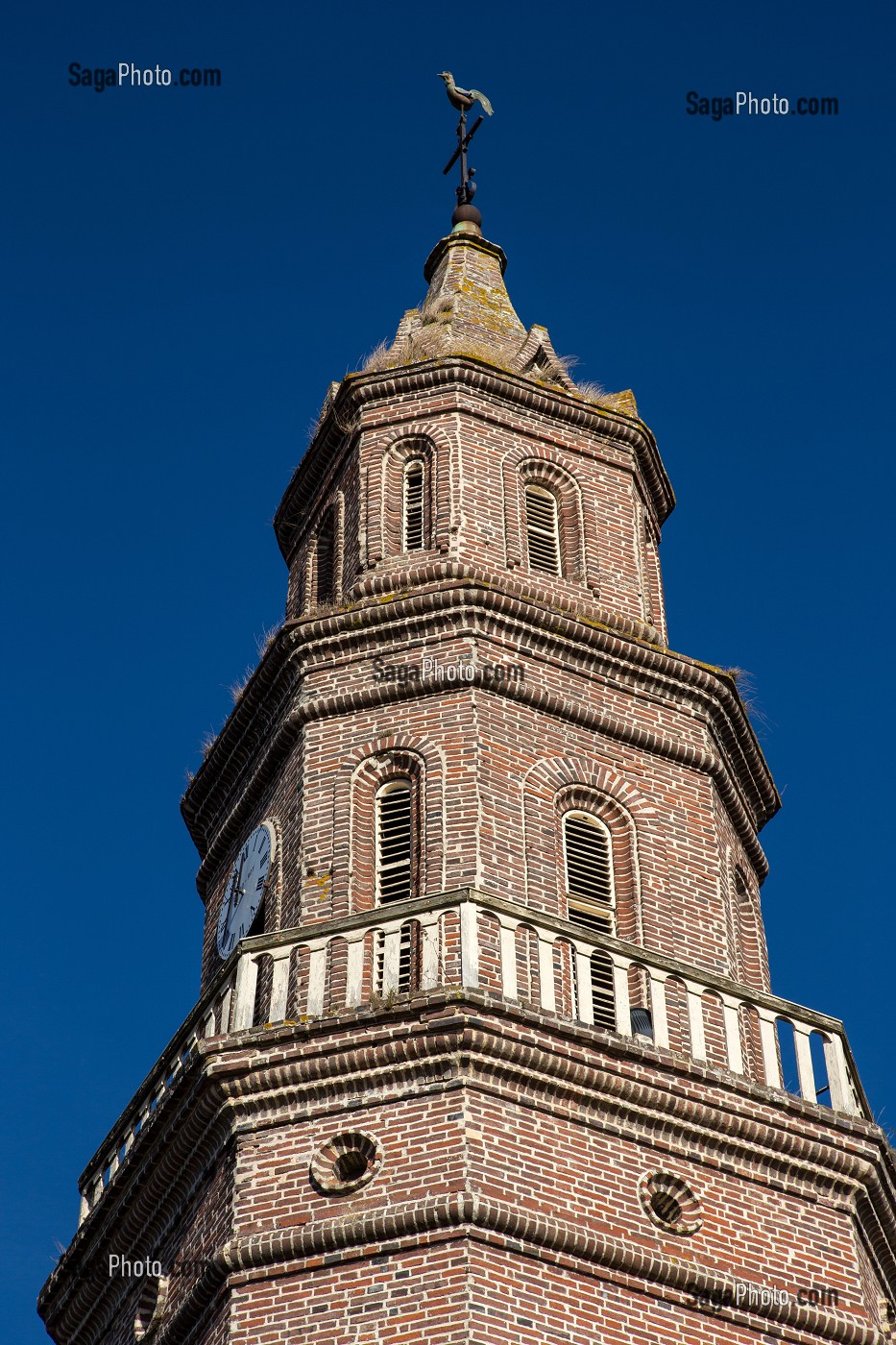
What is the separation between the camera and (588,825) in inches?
1193

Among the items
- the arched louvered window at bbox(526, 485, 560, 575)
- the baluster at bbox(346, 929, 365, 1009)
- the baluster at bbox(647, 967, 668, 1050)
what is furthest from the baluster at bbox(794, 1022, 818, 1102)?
the arched louvered window at bbox(526, 485, 560, 575)

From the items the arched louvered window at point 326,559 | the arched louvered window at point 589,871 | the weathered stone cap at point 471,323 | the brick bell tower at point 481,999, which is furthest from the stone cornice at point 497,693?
the weathered stone cap at point 471,323

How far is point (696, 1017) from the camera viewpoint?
1077 inches

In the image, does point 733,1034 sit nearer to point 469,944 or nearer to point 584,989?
point 584,989

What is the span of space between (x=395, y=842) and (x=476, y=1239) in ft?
21.4

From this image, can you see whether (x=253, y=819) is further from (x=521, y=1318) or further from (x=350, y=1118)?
(x=521, y=1318)

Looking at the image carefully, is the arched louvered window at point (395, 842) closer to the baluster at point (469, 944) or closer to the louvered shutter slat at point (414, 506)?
the baluster at point (469, 944)

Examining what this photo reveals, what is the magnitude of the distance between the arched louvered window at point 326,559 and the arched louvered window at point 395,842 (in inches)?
203

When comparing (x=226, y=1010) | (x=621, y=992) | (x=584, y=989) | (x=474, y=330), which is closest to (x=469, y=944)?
(x=584, y=989)

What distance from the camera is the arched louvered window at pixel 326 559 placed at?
35094mm

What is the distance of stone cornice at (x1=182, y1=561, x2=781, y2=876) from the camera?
103 ft

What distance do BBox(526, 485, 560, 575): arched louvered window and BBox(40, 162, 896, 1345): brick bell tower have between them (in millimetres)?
78

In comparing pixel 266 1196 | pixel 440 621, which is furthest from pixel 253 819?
pixel 266 1196

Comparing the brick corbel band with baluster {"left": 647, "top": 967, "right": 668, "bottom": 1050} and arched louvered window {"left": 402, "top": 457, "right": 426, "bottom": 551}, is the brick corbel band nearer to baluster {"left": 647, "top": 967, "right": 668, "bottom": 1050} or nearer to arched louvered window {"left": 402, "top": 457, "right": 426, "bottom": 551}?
baluster {"left": 647, "top": 967, "right": 668, "bottom": 1050}
